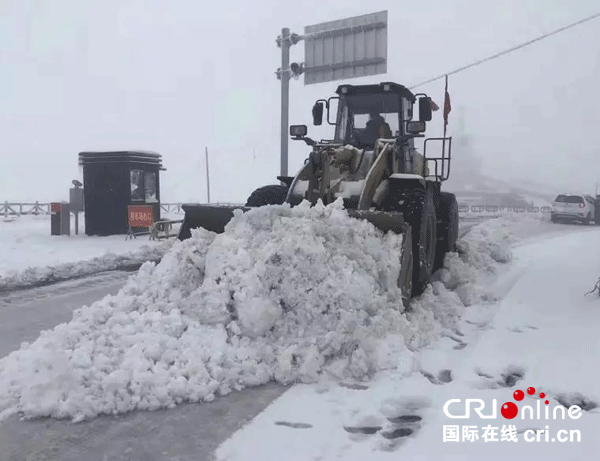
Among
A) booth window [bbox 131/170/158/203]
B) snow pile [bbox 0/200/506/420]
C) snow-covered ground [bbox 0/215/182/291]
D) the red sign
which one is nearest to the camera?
snow pile [bbox 0/200/506/420]

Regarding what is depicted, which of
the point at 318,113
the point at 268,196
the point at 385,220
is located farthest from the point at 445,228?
the point at 385,220

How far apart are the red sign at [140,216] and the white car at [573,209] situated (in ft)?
65.2

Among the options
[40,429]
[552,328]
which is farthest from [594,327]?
[40,429]

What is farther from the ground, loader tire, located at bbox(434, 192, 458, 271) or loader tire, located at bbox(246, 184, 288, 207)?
loader tire, located at bbox(246, 184, 288, 207)

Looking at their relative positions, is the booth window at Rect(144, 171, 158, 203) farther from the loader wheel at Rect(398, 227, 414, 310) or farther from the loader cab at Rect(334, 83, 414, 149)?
the loader wheel at Rect(398, 227, 414, 310)

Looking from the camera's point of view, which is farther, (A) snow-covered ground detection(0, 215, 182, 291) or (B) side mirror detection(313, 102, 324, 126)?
(A) snow-covered ground detection(0, 215, 182, 291)

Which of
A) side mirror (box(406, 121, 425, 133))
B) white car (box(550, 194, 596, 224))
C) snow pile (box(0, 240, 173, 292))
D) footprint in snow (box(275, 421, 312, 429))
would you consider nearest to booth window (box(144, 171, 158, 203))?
snow pile (box(0, 240, 173, 292))

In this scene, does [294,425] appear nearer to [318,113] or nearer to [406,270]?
[406,270]

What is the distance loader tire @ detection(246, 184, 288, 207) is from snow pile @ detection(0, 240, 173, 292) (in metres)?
4.27

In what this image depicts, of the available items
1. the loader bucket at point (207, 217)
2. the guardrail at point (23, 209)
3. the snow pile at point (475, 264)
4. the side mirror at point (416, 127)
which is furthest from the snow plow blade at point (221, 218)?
the guardrail at point (23, 209)

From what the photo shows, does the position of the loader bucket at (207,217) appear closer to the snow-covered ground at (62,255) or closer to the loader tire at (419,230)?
the loader tire at (419,230)

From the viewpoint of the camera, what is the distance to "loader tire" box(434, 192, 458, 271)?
26.8 feet

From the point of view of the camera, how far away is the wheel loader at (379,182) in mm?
6168

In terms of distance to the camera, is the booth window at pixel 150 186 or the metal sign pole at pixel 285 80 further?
the booth window at pixel 150 186
